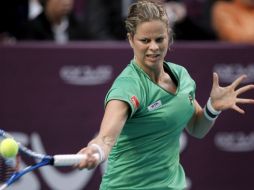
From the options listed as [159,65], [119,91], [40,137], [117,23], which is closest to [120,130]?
[119,91]

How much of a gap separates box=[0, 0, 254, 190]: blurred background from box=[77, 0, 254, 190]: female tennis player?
2.37 metres

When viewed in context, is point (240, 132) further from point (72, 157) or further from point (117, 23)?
point (72, 157)

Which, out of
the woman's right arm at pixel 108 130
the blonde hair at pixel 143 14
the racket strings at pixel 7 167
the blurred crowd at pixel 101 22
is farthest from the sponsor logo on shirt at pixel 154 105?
the blurred crowd at pixel 101 22

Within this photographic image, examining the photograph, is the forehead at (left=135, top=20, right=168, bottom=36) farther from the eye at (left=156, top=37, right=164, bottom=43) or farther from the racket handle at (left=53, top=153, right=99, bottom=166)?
the racket handle at (left=53, top=153, right=99, bottom=166)

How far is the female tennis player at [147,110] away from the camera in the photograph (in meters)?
4.48

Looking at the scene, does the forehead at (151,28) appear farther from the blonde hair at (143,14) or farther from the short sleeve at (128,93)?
the short sleeve at (128,93)

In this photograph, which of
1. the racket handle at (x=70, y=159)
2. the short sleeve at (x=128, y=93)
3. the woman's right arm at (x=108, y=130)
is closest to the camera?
the racket handle at (x=70, y=159)

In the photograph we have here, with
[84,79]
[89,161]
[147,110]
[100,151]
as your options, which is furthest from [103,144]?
[84,79]

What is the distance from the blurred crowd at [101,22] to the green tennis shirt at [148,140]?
3191 millimetres

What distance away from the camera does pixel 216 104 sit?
5027 millimetres

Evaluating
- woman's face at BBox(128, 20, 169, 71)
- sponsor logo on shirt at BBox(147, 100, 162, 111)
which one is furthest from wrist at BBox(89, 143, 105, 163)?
woman's face at BBox(128, 20, 169, 71)

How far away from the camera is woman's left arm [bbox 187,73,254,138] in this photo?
4.93 metres

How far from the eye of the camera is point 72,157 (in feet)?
12.9

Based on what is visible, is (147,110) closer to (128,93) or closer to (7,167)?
(128,93)
